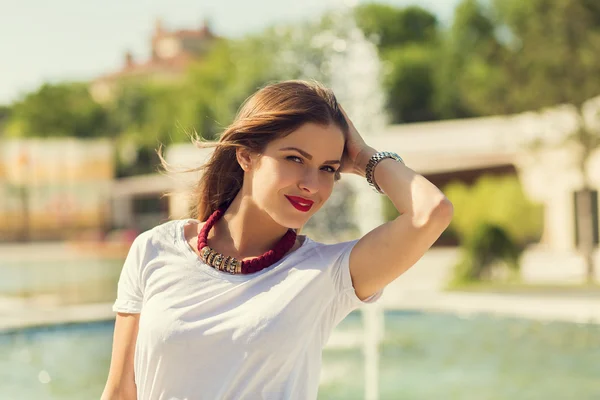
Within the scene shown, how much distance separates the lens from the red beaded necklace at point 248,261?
1.71 metres

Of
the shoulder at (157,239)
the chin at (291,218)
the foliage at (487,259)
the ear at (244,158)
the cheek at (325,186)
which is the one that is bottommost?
the foliage at (487,259)

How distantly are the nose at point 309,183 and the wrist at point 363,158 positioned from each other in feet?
0.57

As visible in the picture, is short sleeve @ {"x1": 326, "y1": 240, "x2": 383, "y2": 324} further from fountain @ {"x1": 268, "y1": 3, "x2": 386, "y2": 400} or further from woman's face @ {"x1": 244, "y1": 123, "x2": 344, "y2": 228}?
fountain @ {"x1": 268, "y1": 3, "x2": 386, "y2": 400}

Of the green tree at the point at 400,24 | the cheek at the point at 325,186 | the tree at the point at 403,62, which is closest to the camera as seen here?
the cheek at the point at 325,186

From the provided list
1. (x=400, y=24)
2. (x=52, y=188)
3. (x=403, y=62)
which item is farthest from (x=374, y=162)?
(x=400, y=24)

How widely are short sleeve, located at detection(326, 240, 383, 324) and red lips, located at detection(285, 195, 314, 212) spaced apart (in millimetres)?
93

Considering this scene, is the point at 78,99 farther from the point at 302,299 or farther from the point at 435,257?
the point at 302,299

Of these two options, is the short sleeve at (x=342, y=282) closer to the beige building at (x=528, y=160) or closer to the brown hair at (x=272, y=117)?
the brown hair at (x=272, y=117)

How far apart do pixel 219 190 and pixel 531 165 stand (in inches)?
876

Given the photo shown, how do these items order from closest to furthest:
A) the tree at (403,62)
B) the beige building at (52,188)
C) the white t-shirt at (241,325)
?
the white t-shirt at (241,325)
the beige building at (52,188)
the tree at (403,62)

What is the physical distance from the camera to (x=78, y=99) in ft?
184

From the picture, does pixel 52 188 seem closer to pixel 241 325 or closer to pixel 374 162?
pixel 374 162

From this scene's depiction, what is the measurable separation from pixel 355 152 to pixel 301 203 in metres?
0.20

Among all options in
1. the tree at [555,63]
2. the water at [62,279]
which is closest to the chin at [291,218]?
the water at [62,279]
